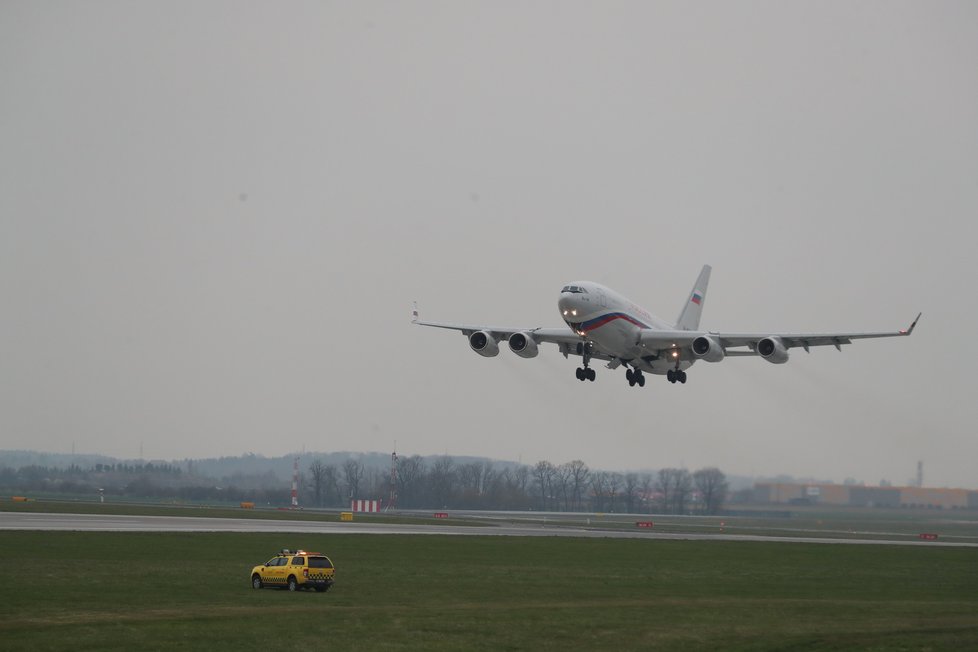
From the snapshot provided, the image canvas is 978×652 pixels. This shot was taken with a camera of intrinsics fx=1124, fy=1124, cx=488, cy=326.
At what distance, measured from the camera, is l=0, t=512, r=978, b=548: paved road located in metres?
76.3

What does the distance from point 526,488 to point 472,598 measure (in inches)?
4916

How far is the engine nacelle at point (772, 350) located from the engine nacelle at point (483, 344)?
17.0 meters

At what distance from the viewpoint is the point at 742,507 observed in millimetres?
132500

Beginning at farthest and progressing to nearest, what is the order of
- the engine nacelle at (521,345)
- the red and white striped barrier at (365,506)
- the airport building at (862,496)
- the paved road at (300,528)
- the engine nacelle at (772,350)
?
the red and white striped barrier at (365,506) → the airport building at (862,496) → the paved road at (300,528) → the engine nacelle at (521,345) → the engine nacelle at (772,350)

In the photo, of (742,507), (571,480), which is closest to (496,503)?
(571,480)

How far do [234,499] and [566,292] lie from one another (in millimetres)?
100303

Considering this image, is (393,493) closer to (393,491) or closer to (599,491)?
(393,491)

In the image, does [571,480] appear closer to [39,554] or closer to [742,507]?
[742,507]

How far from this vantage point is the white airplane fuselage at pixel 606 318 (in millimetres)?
66625

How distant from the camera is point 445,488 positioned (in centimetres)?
15700

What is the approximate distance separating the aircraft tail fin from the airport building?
41.4 m

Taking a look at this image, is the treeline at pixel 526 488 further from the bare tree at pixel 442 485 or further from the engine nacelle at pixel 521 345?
the engine nacelle at pixel 521 345

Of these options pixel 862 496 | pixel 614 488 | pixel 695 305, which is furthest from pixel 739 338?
pixel 614 488

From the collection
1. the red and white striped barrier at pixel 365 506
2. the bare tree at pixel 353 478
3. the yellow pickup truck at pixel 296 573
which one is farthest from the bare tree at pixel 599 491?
the yellow pickup truck at pixel 296 573
